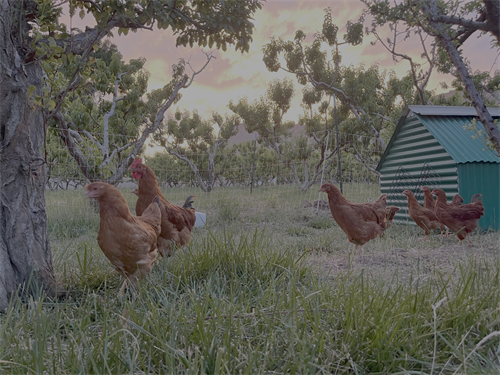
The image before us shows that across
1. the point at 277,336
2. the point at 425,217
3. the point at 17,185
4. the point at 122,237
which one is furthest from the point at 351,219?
the point at 17,185

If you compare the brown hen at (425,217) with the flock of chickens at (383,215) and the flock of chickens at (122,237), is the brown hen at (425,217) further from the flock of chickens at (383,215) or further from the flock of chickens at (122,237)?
the flock of chickens at (122,237)

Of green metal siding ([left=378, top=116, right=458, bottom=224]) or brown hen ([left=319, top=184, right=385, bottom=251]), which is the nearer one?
brown hen ([left=319, top=184, right=385, bottom=251])

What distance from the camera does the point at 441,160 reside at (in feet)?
23.4

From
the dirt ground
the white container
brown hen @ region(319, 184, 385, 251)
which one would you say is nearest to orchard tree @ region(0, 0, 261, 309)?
the dirt ground

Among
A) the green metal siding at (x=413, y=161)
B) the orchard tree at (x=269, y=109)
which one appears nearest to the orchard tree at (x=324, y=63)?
the orchard tree at (x=269, y=109)

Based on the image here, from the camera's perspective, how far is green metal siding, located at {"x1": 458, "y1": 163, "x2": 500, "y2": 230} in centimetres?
661

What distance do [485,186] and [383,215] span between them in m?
2.89

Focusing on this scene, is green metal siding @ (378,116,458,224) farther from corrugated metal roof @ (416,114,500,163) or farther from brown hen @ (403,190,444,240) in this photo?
brown hen @ (403,190,444,240)

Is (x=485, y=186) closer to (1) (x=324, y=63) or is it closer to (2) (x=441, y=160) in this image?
(2) (x=441, y=160)

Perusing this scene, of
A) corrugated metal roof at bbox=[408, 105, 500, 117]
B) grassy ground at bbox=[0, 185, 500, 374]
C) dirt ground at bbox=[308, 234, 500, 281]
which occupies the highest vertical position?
corrugated metal roof at bbox=[408, 105, 500, 117]

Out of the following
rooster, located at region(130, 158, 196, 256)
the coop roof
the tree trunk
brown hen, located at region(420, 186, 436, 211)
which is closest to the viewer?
the tree trunk

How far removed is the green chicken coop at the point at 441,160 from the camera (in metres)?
6.64

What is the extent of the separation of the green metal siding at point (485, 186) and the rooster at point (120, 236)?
20.7 feet

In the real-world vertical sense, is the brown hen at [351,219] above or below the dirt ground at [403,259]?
above
